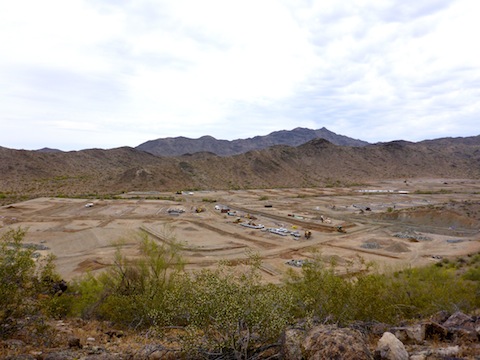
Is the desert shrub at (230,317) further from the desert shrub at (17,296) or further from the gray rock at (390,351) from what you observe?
the desert shrub at (17,296)

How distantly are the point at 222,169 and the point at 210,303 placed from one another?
133158 millimetres

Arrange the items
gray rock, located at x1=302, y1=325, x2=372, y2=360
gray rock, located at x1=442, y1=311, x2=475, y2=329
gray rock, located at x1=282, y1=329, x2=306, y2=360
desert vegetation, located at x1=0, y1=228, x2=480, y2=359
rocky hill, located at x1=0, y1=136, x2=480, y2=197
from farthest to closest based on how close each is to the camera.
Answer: rocky hill, located at x1=0, y1=136, x2=480, y2=197
gray rock, located at x1=442, y1=311, x2=475, y2=329
desert vegetation, located at x1=0, y1=228, x2=480, y2=359
gray rock, located at x1=282, y1=329, x2=306, y2=360
gray rock, located at x1=302, y1=325, x2=372, y2=360

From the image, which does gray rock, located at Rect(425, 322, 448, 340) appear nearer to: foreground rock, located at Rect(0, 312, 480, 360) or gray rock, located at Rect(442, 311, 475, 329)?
foreground rock, located at Rect(0, 312, 480, 360)

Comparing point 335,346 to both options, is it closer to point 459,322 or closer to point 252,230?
point 459,322

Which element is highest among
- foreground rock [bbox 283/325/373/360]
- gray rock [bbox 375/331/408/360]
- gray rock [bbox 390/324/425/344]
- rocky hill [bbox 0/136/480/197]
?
rocky hill [bbox 0/136/480/197]

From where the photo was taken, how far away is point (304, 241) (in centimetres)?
5012

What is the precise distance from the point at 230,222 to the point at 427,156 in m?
173

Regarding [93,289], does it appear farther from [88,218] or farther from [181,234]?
[88,218]

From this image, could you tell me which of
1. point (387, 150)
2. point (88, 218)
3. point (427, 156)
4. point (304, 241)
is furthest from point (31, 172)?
point (427, 156)

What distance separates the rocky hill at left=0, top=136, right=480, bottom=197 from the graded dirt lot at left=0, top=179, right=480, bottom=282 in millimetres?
34183

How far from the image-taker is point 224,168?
143125 mm

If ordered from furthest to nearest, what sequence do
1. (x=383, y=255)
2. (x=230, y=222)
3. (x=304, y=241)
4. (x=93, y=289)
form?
1. (x=230, y=222)
2. (x=304, y=241)
3. (x=383, y=255)
4. (x=93, y=289)

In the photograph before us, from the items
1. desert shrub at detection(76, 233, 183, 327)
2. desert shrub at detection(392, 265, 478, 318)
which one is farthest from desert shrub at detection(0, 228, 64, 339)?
desert shrub at detection(392, 265, 478, 318)

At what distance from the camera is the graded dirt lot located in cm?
4109
